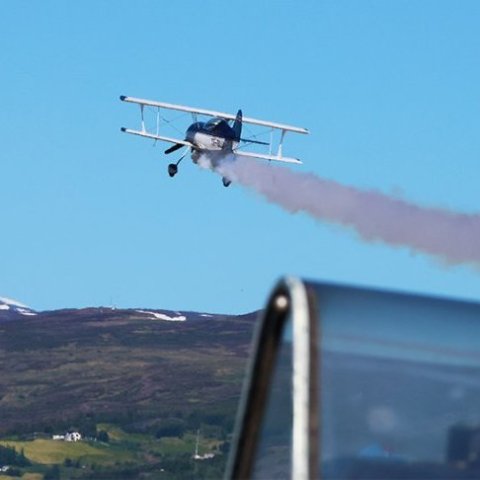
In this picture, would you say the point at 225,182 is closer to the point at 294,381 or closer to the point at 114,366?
the point at 114,366

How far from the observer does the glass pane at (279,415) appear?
510 cm

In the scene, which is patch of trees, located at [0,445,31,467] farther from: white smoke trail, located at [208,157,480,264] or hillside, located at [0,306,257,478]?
white smoke trail, located at [208,157,480,264]

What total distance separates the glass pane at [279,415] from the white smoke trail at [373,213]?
23.3 meters

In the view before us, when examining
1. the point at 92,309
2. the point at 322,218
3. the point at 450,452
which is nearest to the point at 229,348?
the point at 92,309

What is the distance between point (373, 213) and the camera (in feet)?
149

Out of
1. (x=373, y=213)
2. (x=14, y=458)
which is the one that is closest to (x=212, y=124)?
(x=14, y=458)

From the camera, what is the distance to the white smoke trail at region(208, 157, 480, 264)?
32.5 m

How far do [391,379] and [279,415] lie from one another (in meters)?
0.32

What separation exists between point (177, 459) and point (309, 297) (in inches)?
2394

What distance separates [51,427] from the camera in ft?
300

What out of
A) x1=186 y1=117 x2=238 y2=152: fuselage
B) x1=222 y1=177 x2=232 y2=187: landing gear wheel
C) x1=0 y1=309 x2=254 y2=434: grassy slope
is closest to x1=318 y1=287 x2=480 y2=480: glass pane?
x1=0 y1=309 x2=254 y2=434: grassy slope

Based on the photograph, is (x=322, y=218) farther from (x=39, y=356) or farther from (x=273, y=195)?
(x=39, y=356)

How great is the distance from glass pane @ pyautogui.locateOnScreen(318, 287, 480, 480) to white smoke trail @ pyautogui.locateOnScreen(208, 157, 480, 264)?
76.6 ft

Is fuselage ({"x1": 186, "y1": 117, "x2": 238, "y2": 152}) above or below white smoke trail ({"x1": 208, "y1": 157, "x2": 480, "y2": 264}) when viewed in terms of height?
above
